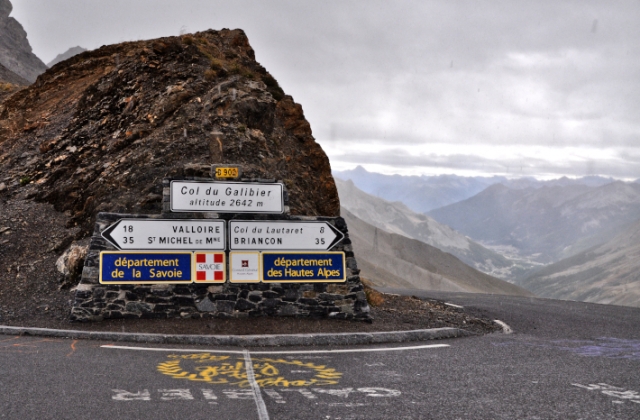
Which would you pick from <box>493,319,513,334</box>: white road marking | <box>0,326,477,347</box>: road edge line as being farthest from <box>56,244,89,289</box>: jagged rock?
<box>493,319,513,334</box>: white road marking

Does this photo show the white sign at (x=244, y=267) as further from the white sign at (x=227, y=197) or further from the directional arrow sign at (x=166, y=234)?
the white sign at (x=227, y=197)

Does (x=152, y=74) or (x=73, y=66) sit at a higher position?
(x=73, y=66)

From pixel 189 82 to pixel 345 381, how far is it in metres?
13.5

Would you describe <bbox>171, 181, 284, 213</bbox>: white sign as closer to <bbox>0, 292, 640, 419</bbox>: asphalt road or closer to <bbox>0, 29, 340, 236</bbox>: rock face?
<bbox>0, 29, 340, 236</bbox>: rock face

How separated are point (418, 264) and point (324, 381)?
480 feet

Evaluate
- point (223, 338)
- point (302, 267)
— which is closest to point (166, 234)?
point (223, 338)

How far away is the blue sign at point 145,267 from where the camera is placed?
10578 millimetres

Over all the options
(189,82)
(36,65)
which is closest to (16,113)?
(189,82)

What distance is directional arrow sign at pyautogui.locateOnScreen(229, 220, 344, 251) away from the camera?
447 inches

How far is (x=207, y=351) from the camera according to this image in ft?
29.0

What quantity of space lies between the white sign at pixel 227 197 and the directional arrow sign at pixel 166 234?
0.33 meters

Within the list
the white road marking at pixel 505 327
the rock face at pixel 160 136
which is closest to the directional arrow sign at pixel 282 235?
the rock face at pixel 160 136

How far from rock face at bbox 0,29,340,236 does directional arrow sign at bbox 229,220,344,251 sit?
2942 mm

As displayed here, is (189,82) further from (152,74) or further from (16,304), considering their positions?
(16,304)
